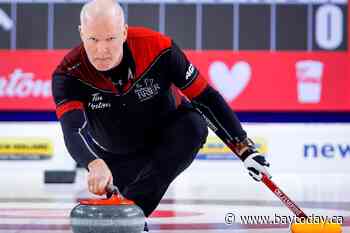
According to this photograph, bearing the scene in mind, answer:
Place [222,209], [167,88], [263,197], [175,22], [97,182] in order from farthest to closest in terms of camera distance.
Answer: [175,22] < [263,197] < [222,209] < [167,88] < [97,182]

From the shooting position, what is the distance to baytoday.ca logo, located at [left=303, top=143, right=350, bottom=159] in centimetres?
988

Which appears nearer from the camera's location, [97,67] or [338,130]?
[97,67]

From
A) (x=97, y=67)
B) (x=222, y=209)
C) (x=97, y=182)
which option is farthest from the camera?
(x=222, y=209)

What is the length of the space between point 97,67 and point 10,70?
6428 millimetres

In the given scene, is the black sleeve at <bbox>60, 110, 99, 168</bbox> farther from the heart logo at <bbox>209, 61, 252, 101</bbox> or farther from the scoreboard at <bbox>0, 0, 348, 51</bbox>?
the heart logo at <bbox>209, 61, 252, 101</bbox>

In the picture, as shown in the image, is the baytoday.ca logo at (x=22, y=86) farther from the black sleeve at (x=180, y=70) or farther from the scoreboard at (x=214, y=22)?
the black sleeve at (x=180, y=70)

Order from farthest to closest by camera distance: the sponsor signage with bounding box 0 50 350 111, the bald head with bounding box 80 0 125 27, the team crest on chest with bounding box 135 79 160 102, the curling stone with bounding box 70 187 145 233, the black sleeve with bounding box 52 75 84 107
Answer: the sponsor signage with bounding box 0 50 350 111
the team crest on chest with bounding box 135 79 160 102
the black sleeve with bounding box 52 75 84 107
the bald head with bounding box 80 0 125 27
the curling stone with bounding box 70 187 145 233

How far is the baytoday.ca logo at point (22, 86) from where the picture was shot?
9.90m

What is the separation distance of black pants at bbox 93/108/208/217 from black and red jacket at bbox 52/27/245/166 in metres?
0.05

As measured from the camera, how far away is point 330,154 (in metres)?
9.91

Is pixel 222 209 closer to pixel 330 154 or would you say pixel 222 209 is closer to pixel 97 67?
pixel 97 67

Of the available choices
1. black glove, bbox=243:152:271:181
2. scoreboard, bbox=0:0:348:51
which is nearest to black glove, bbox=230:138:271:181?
black glove, bbox=243:152:271:181

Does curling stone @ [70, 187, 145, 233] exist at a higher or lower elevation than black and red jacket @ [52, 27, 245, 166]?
lower

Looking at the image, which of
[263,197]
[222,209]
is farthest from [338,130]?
[222,209]
